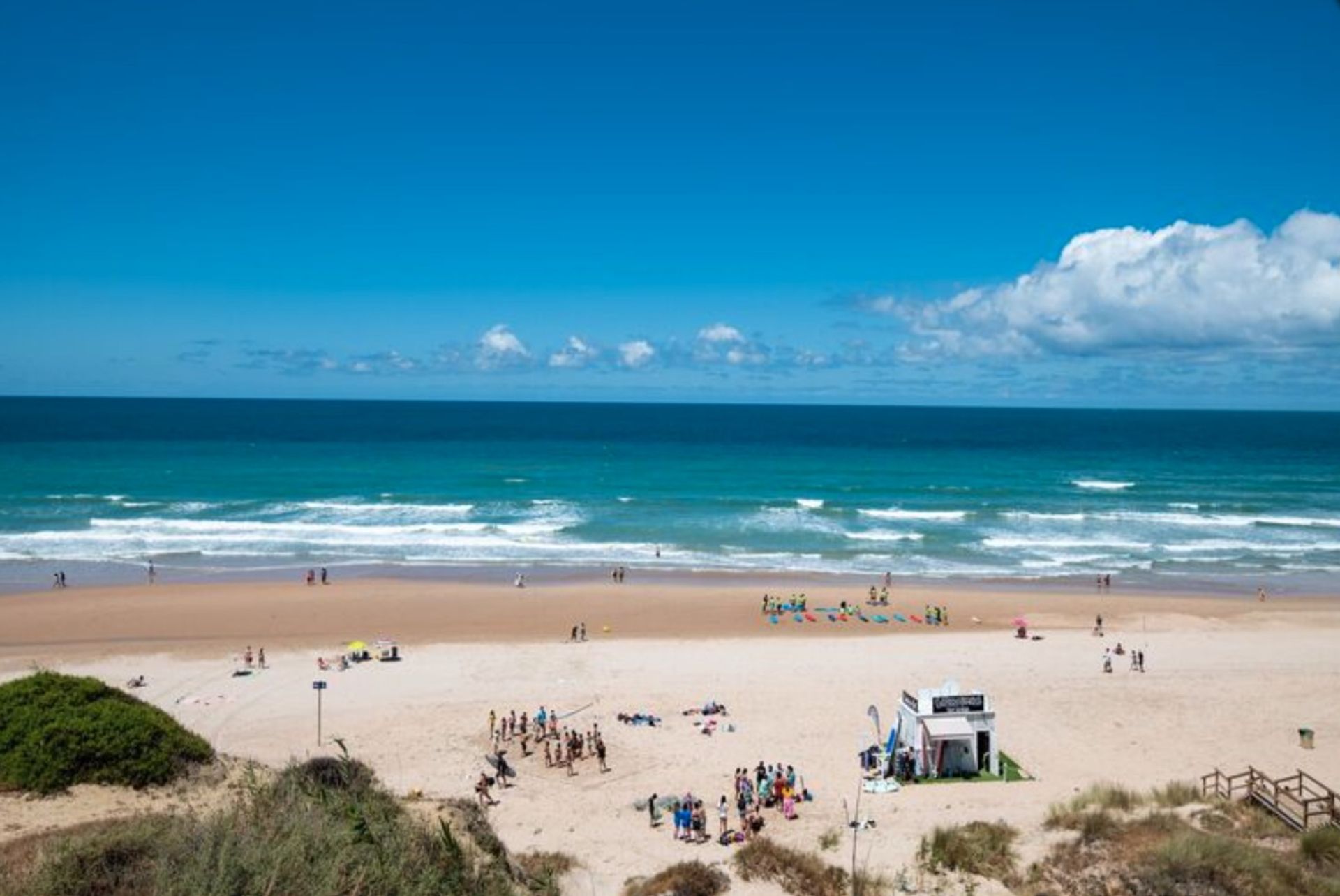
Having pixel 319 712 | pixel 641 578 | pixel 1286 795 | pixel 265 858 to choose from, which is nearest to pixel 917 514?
pixel 641 578

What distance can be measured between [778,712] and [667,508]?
3259 cm

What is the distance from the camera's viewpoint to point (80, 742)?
11258 millimetres

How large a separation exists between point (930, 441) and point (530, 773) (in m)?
102

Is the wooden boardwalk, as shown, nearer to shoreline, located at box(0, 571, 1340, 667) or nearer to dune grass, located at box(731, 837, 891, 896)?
dune grass, located at box(731, 837, 891, 896)

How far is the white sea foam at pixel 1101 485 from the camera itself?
209ft

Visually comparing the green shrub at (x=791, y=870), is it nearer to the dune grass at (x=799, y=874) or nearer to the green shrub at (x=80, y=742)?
the dune grass at (x=799, y=874)

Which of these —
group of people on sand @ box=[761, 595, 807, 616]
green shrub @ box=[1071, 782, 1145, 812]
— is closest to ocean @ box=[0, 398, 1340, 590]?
group of people on sand @ box=[761, 595, 807, 616]

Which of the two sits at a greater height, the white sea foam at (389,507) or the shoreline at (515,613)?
the white sea foam at (389,507)

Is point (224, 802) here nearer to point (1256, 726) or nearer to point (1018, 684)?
point (1018, 684)

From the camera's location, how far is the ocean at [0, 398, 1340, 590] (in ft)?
129

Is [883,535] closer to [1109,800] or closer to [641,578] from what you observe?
[641,578]

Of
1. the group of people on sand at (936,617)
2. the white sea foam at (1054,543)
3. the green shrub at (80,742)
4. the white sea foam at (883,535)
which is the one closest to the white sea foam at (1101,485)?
the white sea foam at (1054,543)

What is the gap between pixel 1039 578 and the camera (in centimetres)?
3700

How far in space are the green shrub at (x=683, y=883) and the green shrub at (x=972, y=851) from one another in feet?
9.79
